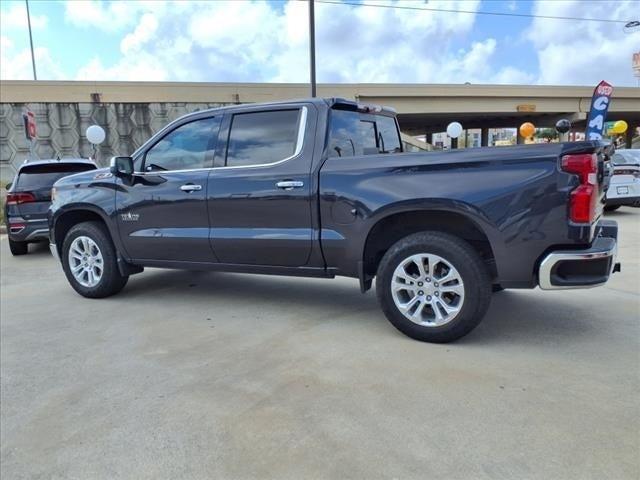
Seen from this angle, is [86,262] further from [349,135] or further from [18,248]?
[18,248]

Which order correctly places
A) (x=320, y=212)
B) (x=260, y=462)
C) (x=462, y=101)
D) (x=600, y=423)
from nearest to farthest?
(x=260, y=462) < (x=600, y=423) < (x=320, y=212) < (x=462, y=101)

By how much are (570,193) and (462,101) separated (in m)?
37.3

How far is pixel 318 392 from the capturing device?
311cm

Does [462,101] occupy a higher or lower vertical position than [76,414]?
higher

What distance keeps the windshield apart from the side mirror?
407 inches

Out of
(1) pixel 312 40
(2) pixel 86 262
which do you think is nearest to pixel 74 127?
(1) pixel 312 40

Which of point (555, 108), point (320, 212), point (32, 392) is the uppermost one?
point (555, 108)

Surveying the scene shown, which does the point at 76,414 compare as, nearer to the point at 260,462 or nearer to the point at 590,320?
the point at 260,462

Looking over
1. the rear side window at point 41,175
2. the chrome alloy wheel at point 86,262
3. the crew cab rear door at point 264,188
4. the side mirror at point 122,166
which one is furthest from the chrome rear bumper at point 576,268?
the rear side window at point 41,175

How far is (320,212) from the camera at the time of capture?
410 cm

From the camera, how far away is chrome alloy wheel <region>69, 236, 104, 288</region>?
5.44m

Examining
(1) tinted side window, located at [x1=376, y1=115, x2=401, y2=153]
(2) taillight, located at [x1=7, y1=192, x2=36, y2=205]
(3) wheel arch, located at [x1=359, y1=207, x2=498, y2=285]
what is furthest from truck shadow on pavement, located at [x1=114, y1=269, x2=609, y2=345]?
(2) taillight, located at [x1=7, y1=192, x2=36, y2=205]

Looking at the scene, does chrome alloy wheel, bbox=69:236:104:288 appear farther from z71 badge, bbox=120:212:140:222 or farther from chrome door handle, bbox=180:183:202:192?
chrome door handle, bbox=180:183:202:192

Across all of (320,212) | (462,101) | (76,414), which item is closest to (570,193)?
(320,212)
